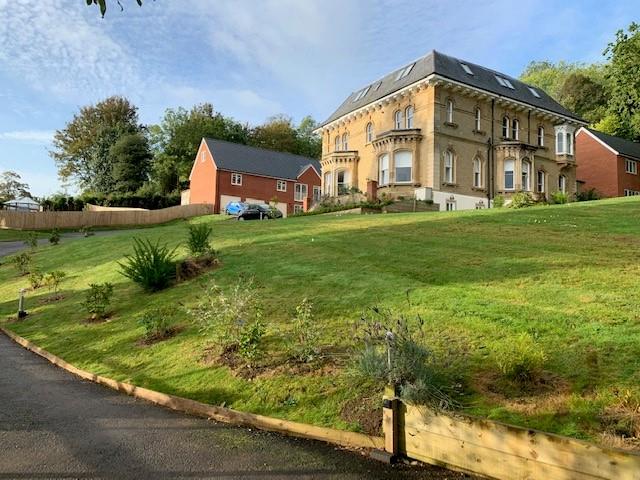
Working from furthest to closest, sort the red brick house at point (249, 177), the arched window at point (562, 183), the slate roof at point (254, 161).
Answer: the slate roof at point (254, 161)
the red brick house at point (249, 177)
the arched window at point (562, 183)

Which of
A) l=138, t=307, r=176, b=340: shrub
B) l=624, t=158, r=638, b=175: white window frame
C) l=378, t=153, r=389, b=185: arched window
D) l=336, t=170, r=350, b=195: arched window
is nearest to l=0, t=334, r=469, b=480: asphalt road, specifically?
l=138, t=307, r=176, b=340: shrub

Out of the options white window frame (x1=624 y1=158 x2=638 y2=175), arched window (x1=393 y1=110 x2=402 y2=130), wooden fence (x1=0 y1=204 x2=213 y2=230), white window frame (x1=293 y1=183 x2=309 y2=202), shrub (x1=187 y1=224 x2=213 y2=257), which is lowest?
shrub (x1=187 y1=224 x2=213 y2=257)

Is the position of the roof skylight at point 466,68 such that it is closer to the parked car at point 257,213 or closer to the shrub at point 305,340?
the parked car at point 257,213

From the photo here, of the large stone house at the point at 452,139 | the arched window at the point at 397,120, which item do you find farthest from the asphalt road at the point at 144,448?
the arched window at the point at 397,120

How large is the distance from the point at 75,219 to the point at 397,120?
1102 inches

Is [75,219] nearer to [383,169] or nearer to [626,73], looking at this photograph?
[383,169]

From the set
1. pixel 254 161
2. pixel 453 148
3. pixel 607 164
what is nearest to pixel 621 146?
pixel 607 164

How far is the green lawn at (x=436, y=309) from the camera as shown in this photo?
480cm

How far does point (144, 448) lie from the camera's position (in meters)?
4.60

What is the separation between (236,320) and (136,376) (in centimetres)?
162

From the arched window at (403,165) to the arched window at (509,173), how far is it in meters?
7.17

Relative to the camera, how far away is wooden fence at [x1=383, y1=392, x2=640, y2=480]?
3227 mm

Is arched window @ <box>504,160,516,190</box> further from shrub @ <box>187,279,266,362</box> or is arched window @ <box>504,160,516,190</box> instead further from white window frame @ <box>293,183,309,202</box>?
shrub @ <box>187,279,266,362</box>

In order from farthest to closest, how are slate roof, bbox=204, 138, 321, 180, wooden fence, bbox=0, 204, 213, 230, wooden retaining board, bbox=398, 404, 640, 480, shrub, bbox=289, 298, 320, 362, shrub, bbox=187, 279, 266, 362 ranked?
slate roof, bbox=204, 138, 321, 180, wooden fence, bbox=0, 204, 213, 230, shrub, bbox=187, 279, 266, 362, shrub, bbox=289, 298, 320, 362, wooden retaining board, bbox=398, 404, 640, 480
